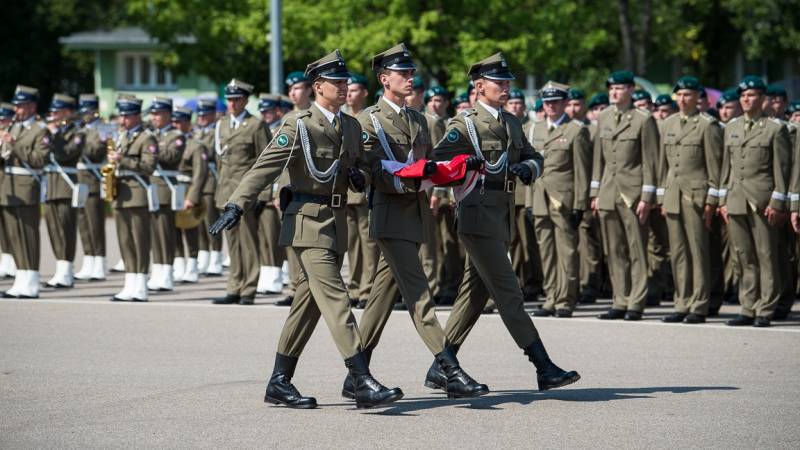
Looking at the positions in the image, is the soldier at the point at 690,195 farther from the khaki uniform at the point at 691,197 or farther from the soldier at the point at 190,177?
the soldier at the point at 190,177

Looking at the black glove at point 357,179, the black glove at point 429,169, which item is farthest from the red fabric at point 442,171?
the black glove at point 357,179

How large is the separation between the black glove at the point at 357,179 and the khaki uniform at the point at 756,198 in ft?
17.1

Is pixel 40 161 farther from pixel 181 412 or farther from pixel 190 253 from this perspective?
pixel 181 412

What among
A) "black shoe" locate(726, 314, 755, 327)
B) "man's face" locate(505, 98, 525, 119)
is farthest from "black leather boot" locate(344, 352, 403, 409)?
"man's face" locate(505, 98, 525, 119)

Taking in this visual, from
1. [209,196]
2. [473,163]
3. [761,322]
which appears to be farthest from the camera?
[209,196]

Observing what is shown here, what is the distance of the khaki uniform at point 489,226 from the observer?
9.16m

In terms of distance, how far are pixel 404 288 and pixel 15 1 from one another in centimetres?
5471

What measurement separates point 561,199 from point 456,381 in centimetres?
513

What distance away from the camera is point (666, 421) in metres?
Result: 8.24

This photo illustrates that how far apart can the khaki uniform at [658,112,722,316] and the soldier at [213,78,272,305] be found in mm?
4220

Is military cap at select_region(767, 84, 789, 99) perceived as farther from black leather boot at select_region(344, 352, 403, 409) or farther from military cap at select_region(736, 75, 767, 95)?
black leather boot at select_region(344, 352, 403, 409)

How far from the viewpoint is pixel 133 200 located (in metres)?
15.0

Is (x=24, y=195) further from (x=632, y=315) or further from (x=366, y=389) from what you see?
(x=366, y=389)

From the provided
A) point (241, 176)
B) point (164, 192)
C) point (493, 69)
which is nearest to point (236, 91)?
point (241, 176)
